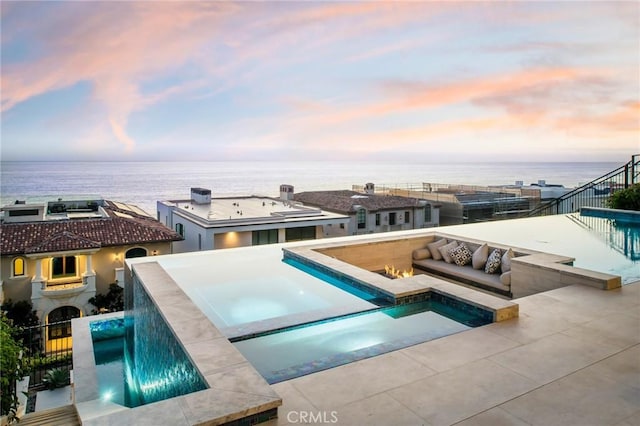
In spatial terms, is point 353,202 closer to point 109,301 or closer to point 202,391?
point 109,301

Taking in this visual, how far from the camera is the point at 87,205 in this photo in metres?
37.9

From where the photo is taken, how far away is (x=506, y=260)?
7273 millimetres

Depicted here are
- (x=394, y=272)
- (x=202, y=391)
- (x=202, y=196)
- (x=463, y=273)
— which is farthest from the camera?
(x=202, y=196)

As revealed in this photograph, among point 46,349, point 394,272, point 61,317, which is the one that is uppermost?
point 394,272

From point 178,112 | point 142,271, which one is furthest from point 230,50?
point 178,112

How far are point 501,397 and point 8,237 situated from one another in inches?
928

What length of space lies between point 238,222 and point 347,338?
2022 cm

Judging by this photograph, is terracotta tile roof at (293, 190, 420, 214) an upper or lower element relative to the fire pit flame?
upper

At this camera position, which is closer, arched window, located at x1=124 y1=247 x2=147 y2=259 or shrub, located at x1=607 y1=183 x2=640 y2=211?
shrub, located at x1=607 y1=183 x2=640 y2=211

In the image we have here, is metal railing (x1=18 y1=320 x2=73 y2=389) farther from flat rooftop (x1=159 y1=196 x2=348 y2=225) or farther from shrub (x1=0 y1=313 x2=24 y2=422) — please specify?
shrub (x1=0 y1=313 x2=24 y2=422)

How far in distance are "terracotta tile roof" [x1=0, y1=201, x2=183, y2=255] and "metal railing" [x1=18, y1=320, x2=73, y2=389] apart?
356 cm

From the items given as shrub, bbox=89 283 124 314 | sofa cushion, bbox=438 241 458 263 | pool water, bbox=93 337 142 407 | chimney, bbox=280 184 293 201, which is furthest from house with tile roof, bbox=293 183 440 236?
pool water, bbox=93 337 142 407

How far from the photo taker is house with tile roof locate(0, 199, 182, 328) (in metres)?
19.9

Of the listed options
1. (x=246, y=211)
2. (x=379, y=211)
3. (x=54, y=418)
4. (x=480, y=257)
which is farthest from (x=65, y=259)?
(x=379, y=211)
